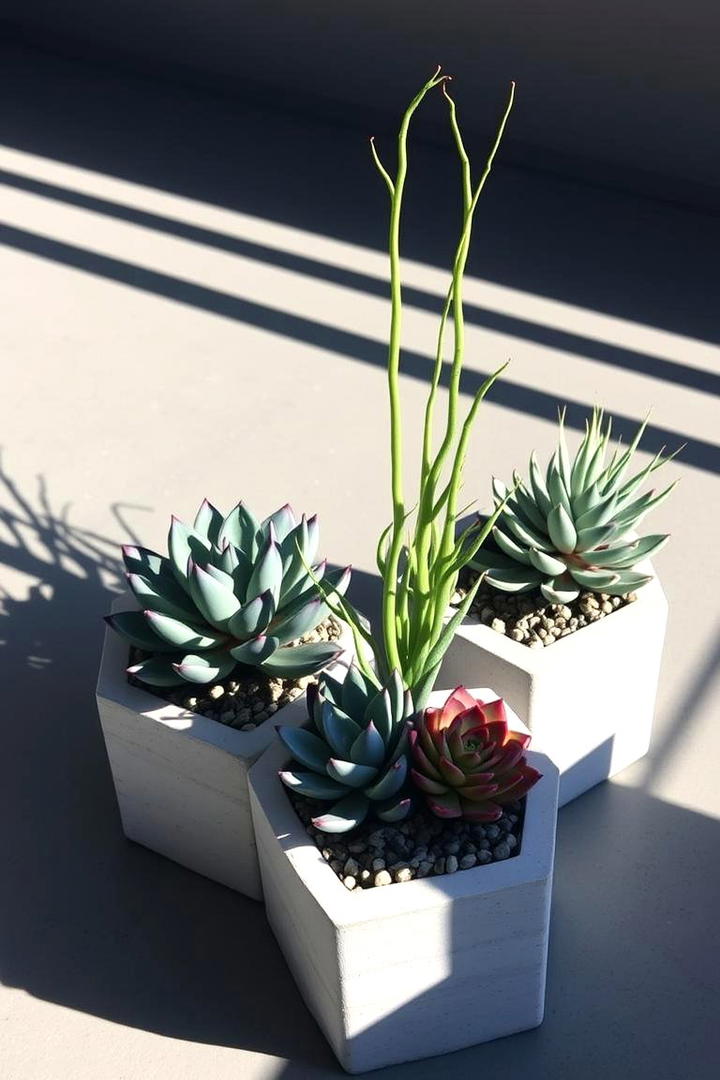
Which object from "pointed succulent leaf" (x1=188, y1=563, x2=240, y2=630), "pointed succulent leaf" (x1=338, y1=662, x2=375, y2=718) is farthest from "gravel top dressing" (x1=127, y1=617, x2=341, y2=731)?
"pointed succulent leaf" (x1=338, y1=662, x2=375, y2=718)

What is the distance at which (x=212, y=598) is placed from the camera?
216cm

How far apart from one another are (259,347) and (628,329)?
1084 millimetres

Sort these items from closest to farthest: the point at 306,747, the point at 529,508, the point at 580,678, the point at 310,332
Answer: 1. the point at 306,747
2. the point at 580,678
3. the point at 529,508
4. the point at 310,332

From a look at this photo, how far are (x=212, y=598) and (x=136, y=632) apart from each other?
165mm

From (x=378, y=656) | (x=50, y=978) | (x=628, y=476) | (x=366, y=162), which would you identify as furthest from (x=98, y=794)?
(x=366, y=162)

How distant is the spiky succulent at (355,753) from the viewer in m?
1.92

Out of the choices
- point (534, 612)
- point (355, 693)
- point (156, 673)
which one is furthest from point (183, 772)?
point (534, 612)

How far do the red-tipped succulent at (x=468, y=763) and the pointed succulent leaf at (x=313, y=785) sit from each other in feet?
0.38

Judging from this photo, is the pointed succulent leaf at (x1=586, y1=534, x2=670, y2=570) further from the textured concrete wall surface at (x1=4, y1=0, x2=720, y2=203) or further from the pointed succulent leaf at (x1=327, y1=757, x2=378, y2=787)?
the textured concrete wall surface at (x1=4, y1=0, x2=720, y2=203)

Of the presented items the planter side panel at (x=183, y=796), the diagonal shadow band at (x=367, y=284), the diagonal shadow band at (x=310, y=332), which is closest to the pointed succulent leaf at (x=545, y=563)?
the planter side panel at (x=183, y=796)

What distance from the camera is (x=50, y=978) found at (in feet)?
7.25

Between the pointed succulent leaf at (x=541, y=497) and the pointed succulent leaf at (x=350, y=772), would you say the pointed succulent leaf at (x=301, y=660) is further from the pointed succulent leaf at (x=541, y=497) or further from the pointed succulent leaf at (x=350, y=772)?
the pointed succulent leaf at (x=541, y=497)

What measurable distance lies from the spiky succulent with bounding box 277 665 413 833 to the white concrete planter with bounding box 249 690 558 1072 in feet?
0.23

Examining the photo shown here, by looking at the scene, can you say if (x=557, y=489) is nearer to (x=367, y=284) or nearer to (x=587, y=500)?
(x=587, y=500)
